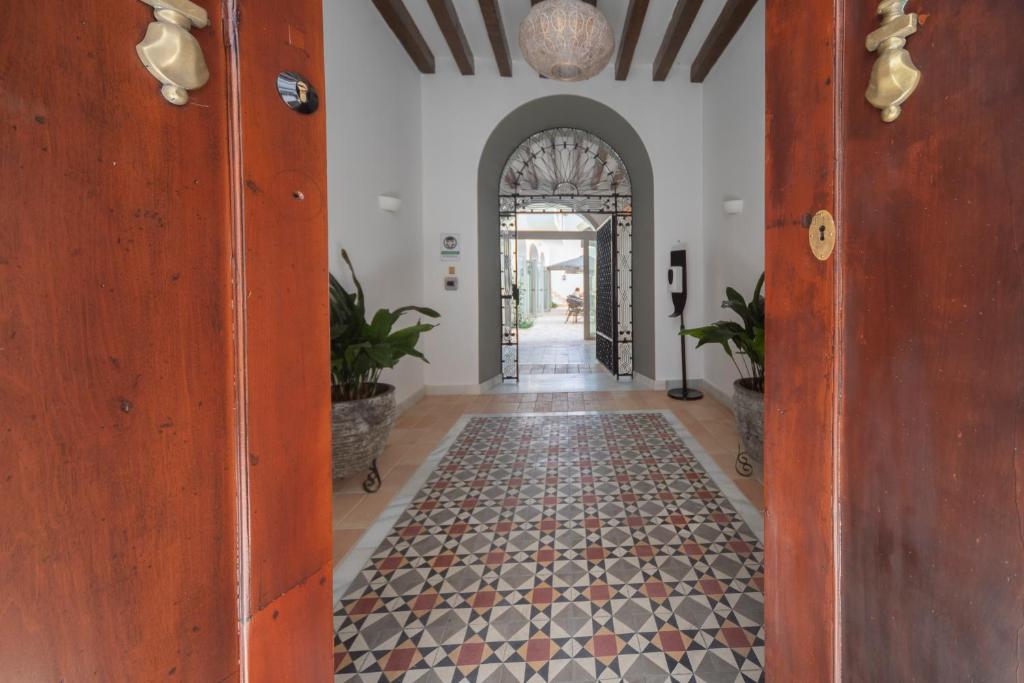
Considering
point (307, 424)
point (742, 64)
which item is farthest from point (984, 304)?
point (742, 64)

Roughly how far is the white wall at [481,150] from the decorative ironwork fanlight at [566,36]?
1.30m

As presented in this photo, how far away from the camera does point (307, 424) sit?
0.64 meters

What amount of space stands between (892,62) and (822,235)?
0.20 metres

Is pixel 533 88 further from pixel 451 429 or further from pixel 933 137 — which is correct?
pixel 933 137

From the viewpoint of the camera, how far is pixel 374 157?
2.90 metres

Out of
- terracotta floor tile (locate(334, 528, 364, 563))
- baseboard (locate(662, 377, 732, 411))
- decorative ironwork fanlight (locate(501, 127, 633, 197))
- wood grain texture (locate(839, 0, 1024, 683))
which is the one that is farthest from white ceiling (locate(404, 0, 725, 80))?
terracotta floor tile (locate(334, 528, 364, 563))

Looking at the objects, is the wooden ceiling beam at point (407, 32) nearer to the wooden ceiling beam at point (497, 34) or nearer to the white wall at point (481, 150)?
the white wall at point (481, 150)

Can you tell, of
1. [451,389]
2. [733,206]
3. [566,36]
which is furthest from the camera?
[451,389]

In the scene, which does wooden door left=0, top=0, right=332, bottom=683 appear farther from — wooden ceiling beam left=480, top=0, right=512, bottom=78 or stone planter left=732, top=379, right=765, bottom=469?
wooden ceiling beam left=480, top=0, right=512, bottom=78

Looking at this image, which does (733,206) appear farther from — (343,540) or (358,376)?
(343,540)

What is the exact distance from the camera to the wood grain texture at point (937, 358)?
40 cm

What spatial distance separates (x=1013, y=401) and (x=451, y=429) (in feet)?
9.30

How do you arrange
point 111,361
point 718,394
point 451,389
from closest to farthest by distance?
point 111,361 → point 718,394 → point 451,389

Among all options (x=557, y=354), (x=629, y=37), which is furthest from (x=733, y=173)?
(x=557, y=354)
